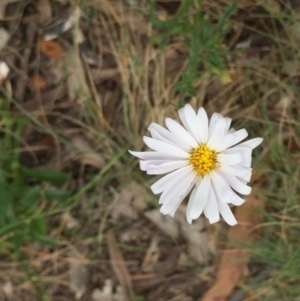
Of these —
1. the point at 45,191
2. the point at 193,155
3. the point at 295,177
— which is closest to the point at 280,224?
the point at 295,177

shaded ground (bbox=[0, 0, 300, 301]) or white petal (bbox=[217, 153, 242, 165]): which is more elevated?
shaded ground (bbox=[0, 0, 300, 301])

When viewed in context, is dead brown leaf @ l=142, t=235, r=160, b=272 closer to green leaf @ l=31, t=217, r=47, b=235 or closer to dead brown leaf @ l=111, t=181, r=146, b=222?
dead brown leaf @ l=111, t=181, r=146, b=222

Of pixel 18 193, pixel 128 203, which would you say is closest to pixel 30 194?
pixel 18 193

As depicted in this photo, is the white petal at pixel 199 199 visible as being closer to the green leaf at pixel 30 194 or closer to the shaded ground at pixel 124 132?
the shaded ground at pixel 124 132

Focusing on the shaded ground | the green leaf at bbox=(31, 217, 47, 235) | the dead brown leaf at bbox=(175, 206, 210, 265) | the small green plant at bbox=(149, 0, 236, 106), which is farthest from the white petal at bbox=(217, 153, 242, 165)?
the green leaf at bbox=(31, 217, 47, 235)

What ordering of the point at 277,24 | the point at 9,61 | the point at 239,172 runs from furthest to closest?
the point at 9,61 → the point at 277,24 → the point at 239,172

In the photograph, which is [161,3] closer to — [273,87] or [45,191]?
[273,87]
